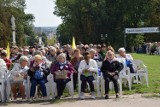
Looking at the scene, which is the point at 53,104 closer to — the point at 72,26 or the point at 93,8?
the point at 93,8

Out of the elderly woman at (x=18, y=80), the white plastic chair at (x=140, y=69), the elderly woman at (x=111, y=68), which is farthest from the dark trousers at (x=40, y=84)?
the white plastic chair at (x=140, y=69)

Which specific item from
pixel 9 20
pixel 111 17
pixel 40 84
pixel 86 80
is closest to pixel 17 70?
pixel 40 84

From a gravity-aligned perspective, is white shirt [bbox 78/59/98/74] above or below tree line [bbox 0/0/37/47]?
below

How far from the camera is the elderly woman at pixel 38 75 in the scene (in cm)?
1207

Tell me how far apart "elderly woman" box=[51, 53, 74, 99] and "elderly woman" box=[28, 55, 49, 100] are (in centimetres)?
29

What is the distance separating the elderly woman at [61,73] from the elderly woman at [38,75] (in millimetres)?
292

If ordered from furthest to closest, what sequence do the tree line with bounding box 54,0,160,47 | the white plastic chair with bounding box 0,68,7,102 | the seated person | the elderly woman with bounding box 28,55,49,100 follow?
the tree line with bounding box 54,0,160,47
the seated person
the elderly woman with bounding box 28,55,49,100
the white plastic chair with bounding box 0,68,7,102

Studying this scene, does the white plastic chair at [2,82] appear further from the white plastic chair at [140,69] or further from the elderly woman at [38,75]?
the white plastic chair at [140,69]

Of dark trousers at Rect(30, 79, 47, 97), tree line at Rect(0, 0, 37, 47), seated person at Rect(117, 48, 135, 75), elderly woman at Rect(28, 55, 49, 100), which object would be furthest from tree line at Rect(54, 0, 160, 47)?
dark trousers at Rect(30, 79, 47, 97)

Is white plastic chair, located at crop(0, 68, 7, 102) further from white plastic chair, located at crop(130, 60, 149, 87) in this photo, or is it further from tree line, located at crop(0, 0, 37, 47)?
tree line, located at crop(0, 0, 37, 47)

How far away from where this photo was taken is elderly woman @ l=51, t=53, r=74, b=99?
12.1 meters

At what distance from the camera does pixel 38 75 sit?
1212 cm

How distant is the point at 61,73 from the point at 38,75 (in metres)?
0.68

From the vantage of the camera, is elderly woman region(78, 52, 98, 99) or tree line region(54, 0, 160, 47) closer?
elderly woman region(78, 52, 98, 99)
